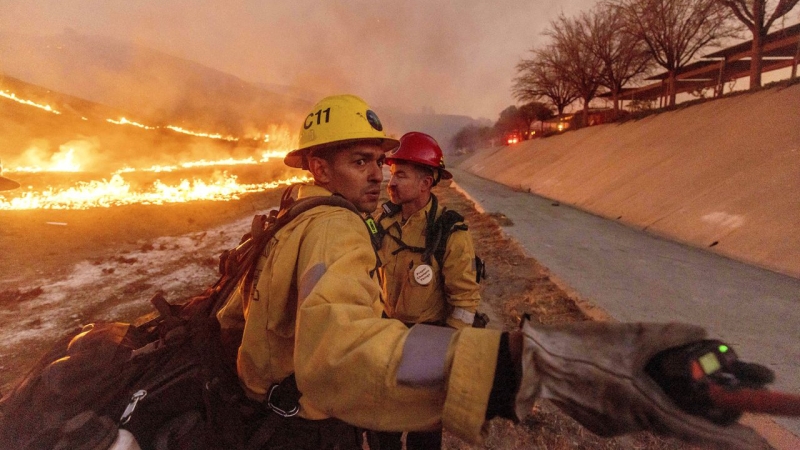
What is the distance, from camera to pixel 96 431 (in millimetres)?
1240

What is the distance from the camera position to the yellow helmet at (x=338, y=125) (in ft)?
5.86

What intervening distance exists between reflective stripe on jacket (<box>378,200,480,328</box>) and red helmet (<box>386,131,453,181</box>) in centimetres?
39

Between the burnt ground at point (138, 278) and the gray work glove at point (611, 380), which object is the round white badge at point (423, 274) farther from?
the gray work glove at point (611, 380)

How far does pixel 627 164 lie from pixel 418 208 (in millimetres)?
11446

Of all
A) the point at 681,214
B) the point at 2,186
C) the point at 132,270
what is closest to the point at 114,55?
the point at 2,186

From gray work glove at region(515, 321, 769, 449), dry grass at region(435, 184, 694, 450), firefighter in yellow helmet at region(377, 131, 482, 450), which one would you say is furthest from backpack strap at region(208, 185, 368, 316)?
dry grass at region(435, 184, 694, 450)

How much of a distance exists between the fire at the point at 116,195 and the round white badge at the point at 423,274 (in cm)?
1384

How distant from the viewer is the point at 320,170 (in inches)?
72.6

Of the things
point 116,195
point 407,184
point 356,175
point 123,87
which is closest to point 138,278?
point 407,184

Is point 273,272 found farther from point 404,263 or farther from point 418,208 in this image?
point 418,208

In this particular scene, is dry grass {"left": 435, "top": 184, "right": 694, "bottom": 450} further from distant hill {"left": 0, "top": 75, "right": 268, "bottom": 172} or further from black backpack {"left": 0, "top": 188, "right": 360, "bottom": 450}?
distant hill {"left": 0, "top": 75, "right": 268, "bottom": 172}

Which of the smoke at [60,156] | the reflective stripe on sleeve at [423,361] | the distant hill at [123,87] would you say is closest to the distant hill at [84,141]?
the smoke at [60,156]

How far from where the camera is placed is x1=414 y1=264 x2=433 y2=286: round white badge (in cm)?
248

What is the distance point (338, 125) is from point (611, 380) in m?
1.48
